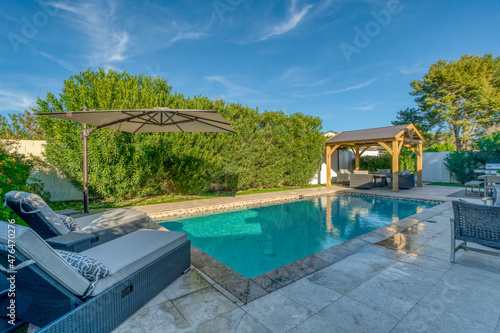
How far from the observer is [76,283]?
161 cm

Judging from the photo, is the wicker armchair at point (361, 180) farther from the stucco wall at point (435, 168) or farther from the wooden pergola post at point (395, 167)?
the stucco wall at point (435, 168)

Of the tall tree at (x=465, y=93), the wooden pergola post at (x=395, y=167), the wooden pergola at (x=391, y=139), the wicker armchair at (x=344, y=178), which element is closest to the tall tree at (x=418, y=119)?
the tall tree at (x=465, y=93)

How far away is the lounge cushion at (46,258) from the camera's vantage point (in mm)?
1336

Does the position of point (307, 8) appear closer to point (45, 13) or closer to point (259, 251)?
point (45, 13)

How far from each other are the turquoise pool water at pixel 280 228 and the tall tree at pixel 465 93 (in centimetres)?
1648

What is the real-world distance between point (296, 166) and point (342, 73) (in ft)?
22.3

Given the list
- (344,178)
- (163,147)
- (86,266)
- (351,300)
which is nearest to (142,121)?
(86,266)

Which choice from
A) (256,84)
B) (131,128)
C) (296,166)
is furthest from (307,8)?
(131,128)

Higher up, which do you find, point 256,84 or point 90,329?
point 256,84

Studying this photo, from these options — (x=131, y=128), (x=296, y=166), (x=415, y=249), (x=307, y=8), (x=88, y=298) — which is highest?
(x=307, y=8)

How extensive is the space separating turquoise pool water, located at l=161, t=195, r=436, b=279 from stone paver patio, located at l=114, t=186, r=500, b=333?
1354mm

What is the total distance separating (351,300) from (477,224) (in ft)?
7.15

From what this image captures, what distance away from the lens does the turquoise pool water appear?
457 centimetres

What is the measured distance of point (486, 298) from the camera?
230 centimetres
